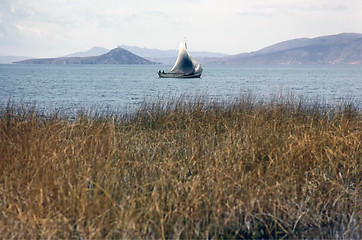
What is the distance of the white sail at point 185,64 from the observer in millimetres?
65738

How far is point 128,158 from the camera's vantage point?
6.15m

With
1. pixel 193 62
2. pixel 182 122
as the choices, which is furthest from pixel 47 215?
pixel 193 62

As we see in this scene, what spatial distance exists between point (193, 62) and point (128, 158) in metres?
64.6

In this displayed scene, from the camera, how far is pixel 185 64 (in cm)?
6856

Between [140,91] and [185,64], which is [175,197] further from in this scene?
[185,64]

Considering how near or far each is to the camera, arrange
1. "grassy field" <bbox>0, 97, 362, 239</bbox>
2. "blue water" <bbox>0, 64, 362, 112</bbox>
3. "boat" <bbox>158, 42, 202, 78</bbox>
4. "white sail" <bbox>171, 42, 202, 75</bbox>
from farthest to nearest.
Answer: "boat" <bbox>158, 42, 202, 78</bbox> < "white sail" <bbox>171, 42, 202, 75</bbox> < "blue water" <bbox>0, 64, 362, 112</bbox> < "grassy field" <bbox>0, 97, 362, 239</bbox>

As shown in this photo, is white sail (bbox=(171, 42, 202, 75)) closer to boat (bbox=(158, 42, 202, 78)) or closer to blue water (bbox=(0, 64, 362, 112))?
boat (bbox=(158, 42, 202, 78))

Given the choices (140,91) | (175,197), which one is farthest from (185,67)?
(175,197)

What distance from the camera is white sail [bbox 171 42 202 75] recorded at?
65738 millimetres

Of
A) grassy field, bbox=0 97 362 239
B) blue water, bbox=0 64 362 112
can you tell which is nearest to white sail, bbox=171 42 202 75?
blue water, bbox=0 64 362 112

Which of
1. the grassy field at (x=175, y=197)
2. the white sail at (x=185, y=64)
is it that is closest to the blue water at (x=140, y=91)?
the white sail at (x=185, y=64)

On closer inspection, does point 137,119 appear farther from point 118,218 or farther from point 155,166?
point 118,218

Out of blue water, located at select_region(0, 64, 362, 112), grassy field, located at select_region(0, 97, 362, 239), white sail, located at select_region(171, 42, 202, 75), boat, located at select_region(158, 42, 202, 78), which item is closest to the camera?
grassy field, located at select_region(0, 97, 362, 239)

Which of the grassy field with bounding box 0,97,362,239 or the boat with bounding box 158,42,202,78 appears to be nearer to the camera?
the grassy field with bounding box 0,97,362,239
